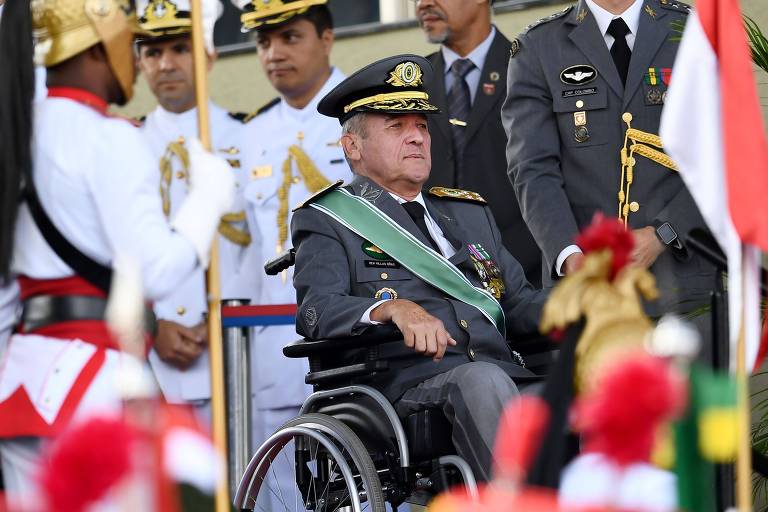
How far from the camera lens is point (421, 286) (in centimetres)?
488

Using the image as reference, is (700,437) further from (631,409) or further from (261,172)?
(261,172)

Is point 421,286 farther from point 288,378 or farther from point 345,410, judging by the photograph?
point 288,378

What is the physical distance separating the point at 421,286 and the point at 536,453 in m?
2.33

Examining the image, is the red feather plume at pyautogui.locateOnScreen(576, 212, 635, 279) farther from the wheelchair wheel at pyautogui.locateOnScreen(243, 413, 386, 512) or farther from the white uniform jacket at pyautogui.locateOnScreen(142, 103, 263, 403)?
the wheelchair wheel at pyautogui.locateOnScreen(243, 413, 386, 512)

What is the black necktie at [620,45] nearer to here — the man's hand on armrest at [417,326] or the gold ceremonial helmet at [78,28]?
the man's hand on armrest at [417,326]

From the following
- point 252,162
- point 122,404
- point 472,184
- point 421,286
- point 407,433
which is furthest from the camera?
point 252,162

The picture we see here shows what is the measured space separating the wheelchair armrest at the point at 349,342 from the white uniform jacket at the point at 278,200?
155 centimetres

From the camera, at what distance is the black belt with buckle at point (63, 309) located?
132 inches

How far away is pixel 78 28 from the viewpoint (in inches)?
134

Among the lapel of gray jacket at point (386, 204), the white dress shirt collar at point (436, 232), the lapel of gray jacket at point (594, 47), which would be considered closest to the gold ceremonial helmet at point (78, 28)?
the lapel of gray jacket at point (386, 204)

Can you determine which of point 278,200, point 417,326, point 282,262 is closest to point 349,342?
point 417,326

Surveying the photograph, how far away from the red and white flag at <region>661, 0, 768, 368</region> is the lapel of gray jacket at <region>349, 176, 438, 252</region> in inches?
59.8

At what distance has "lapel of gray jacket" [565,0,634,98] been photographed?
5035 mm

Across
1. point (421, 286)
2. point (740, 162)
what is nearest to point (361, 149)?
point (421, 286)
